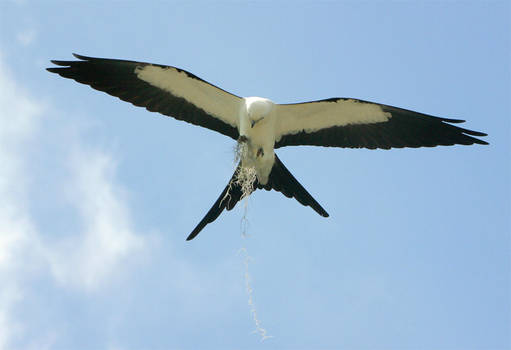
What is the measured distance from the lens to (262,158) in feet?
21.8

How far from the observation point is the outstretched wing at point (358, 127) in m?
6.89

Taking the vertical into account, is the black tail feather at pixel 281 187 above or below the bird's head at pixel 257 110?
below

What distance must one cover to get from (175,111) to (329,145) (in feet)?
5.47

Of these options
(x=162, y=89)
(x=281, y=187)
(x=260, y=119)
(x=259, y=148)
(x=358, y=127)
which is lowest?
(x=281, y=187)

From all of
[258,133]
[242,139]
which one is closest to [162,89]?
[242,139]

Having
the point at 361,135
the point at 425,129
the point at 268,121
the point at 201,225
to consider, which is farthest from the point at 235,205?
the point at 425,129

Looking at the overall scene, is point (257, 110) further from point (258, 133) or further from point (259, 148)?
point (259, 148)

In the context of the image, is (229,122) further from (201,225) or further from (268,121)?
(201,225)

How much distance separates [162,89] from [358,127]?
2.09 metres

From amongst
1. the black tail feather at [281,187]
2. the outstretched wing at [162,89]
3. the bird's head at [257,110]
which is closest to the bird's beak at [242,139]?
the bird's head at [257,110]

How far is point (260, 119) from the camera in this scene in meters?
6.49

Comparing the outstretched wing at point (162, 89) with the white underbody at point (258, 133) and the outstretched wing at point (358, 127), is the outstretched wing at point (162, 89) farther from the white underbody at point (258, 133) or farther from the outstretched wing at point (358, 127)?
the outstretched wing at point (358, 127)

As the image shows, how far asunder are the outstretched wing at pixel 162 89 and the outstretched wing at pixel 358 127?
0.59 metres

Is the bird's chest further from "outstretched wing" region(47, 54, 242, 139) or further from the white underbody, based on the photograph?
"outstretched wing" region(47, 54, 242, 139)
